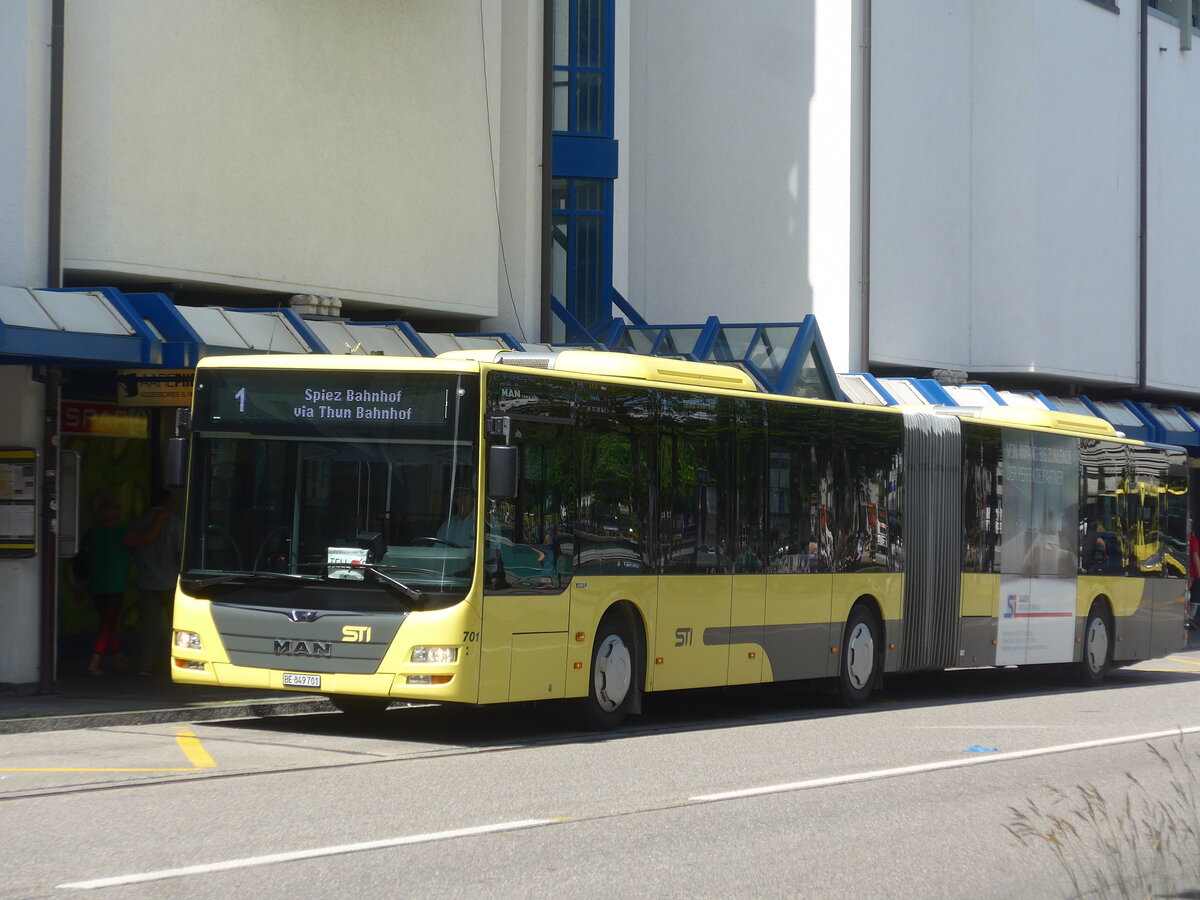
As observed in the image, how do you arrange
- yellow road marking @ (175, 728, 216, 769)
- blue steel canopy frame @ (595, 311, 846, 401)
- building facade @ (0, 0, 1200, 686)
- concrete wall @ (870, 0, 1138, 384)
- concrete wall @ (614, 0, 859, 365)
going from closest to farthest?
yellow road marking @ (175, 728, 216, 769), building facade @ (0, 0, 1200, 686), blue steel canopy frame @ (595, 311, 846, 401), concrete wall @ (614, 0, 859, 365), concrete wall @ (870, 0, 1138, 384)

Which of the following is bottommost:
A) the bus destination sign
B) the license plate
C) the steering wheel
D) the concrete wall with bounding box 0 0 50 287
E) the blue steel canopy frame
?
the license plate

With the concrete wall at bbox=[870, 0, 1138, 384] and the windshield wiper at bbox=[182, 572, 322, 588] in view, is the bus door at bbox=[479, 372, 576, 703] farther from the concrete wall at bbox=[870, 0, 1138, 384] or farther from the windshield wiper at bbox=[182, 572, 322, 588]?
the concrete wall at bbox=[870, 0, 1138, 384]

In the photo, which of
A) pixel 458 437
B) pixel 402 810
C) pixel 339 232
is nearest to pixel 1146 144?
pixel 339 232

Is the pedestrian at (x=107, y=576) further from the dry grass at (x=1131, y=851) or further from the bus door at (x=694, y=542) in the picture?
the dry grass at (x=1131, y=851)

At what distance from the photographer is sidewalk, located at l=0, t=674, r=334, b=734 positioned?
13.0 metres

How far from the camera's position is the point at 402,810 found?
8.92m

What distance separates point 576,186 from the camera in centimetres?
2797

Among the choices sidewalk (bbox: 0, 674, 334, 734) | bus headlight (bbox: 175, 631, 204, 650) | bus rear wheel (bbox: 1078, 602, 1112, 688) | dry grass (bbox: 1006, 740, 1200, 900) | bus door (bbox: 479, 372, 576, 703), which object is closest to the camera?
dry grass (bbox: 1006, 740, 1200, 900)

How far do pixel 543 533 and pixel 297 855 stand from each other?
5303 millimetres

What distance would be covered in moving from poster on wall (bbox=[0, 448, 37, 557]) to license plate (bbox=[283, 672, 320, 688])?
450 cm

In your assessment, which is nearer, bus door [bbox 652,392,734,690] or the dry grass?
the dry grass

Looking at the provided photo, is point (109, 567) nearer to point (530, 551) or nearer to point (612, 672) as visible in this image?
point (612, 672)

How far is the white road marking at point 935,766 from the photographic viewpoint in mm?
10156

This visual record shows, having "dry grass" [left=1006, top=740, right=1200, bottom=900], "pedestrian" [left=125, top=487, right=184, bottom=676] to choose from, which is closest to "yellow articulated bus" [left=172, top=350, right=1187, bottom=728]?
"pedestrian" [left=125, top=487, right=184, bottom=676]
